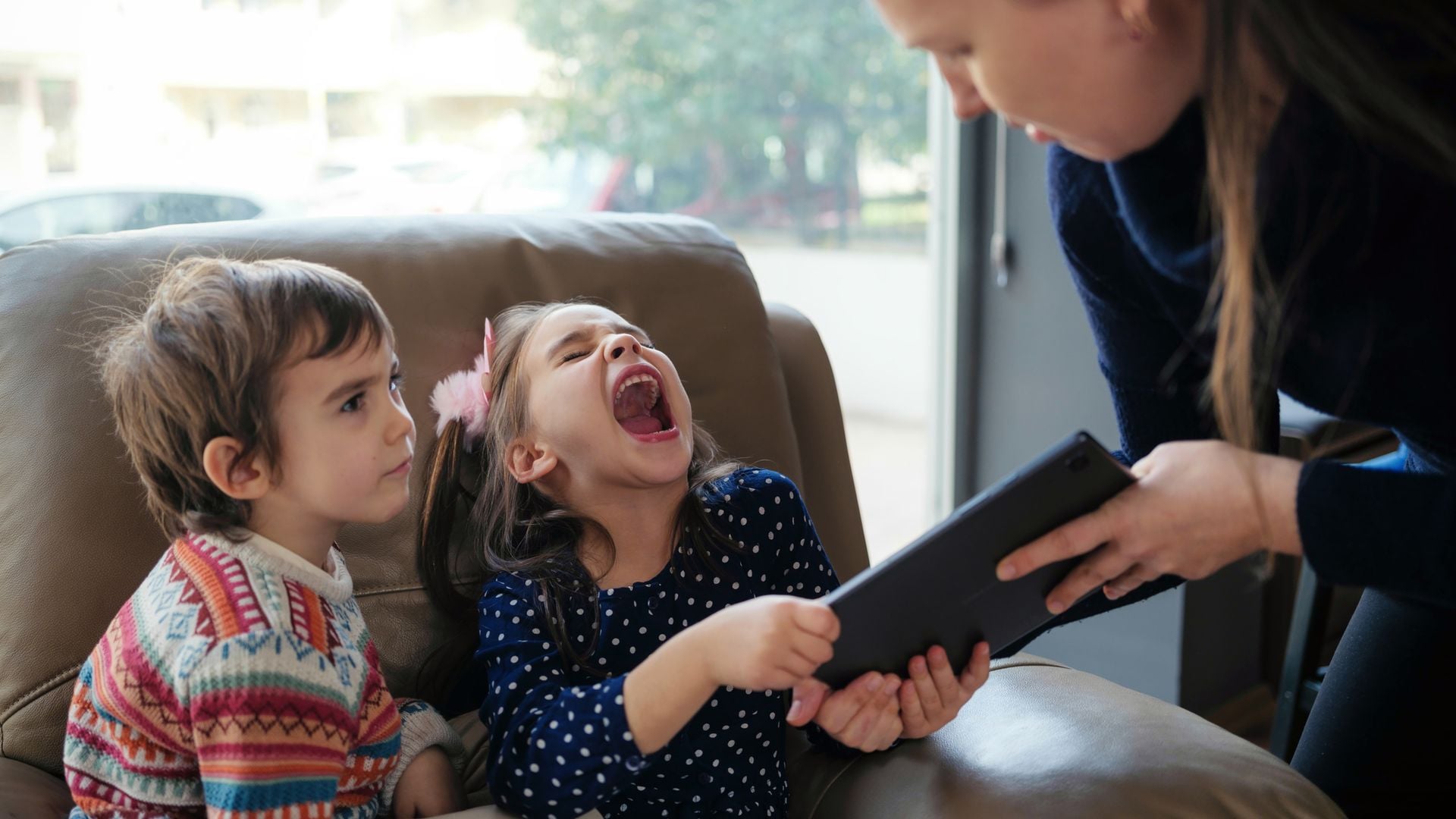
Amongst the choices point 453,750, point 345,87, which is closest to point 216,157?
point 345,87

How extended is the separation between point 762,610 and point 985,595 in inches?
8.1

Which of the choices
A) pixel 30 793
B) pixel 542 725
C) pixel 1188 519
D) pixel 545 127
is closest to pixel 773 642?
pixel 542 725

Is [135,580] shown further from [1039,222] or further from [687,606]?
[1039,222]

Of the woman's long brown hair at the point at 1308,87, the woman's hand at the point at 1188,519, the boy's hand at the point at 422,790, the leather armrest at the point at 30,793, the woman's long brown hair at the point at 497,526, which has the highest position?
the woman's long brown hair at the point at 1308,87

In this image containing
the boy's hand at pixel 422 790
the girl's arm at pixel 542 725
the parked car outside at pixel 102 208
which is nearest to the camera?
the girl's arm at pixel 542 725

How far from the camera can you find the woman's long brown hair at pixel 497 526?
130 cm

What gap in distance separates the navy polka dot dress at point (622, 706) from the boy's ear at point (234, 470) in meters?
0.27

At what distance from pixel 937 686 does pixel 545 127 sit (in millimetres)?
1770

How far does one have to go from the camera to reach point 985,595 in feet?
3.40

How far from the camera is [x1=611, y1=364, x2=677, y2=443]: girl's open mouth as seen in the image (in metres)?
1.30

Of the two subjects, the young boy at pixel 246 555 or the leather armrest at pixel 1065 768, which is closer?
the young boy at pixel 246 555

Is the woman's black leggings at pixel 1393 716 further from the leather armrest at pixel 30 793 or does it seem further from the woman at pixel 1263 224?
the leather armrest at pixel 30 793

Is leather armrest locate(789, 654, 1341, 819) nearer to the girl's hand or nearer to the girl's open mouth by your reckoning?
the girl's hand

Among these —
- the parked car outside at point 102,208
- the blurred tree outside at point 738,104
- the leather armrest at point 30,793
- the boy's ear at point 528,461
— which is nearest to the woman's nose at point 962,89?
the boy's ear at point 528,461
